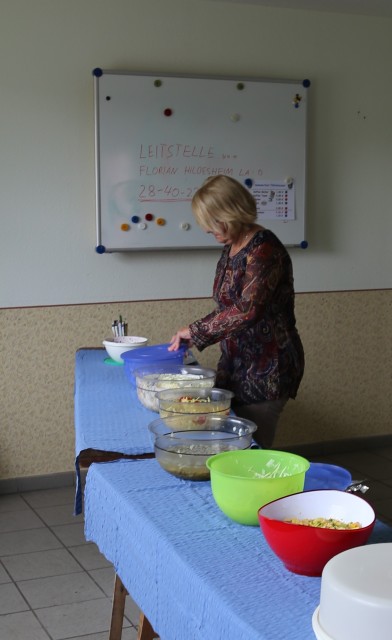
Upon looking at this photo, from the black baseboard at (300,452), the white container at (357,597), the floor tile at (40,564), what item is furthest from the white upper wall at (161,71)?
the white container at (357,597)

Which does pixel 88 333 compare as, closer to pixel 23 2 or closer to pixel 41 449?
pixel 41 449

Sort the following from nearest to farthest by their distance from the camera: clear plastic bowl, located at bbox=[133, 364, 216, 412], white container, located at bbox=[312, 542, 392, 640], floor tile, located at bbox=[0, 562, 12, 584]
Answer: white container, located at bbox=[312, 542, 392, 640]
clear plastic bowl, located at bbox=[133, 364, 216, 412]
floor tile, located at bbox=[0, 562, 12, 584]

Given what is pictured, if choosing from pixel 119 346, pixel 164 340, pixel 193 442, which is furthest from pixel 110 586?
pixel 164 340

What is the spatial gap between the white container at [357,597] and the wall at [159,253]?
122 inches

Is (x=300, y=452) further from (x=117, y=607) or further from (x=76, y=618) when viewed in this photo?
(x=117, y=607)

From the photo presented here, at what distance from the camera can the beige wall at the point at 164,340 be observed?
409 centimetres

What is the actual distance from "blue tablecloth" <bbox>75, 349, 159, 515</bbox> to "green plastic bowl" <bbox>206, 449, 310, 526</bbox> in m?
0.45

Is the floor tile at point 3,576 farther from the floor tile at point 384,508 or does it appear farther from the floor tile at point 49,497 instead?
the floor tile at point 384,508

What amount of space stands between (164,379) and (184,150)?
1902mm

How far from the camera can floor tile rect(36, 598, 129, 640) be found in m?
2.80

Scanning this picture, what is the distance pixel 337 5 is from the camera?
4352mm

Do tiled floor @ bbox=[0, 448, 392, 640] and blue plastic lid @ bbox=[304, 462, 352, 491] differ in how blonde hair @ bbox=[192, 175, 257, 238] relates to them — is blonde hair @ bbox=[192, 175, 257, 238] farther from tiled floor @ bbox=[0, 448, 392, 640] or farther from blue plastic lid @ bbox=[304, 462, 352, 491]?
tiled floor @ bbox=[0, 448, 392, 640]

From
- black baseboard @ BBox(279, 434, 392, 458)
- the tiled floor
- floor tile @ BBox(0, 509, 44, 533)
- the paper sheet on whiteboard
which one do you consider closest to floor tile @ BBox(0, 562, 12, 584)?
the tiled floor

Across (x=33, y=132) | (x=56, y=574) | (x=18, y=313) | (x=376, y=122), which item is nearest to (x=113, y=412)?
(x=56, y=574)
